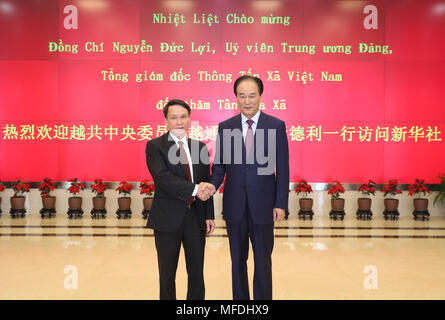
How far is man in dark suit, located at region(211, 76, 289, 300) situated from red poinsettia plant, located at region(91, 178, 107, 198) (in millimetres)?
5035

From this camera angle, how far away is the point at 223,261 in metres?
4.50

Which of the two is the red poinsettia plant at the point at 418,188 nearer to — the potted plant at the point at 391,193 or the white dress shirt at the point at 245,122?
the potted plant at the point at 391,193

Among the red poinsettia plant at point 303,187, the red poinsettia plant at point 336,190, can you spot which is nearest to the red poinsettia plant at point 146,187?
the red poinsettia plant at point 303,187

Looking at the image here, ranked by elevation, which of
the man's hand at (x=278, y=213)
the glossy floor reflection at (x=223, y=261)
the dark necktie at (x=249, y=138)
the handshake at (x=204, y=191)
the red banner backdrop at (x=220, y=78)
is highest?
the red banner backdrop at (x=220, y=78)

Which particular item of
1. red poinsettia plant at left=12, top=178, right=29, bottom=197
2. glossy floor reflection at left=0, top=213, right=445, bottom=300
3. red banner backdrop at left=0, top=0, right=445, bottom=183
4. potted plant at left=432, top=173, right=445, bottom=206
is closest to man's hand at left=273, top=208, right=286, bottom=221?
glossy floor reflection at left=0, top=213, right=445, bottom=300

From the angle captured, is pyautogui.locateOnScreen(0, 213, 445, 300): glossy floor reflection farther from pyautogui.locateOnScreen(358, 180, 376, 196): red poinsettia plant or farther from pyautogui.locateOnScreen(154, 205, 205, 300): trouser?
pyautogui.locateOnScreen(154, 205, 205, 300): trouser

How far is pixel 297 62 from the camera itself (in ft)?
25.3

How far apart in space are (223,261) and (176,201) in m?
2.06

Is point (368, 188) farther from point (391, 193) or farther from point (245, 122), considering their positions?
point (245, 122)

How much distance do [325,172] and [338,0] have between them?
294 cm

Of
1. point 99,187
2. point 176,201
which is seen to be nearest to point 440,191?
point 99,187

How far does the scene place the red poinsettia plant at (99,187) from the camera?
7391 millimetres

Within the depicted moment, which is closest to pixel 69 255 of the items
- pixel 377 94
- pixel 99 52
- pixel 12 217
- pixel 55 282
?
pixel 55 282

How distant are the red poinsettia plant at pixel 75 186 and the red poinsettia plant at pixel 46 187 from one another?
0.34 meters
